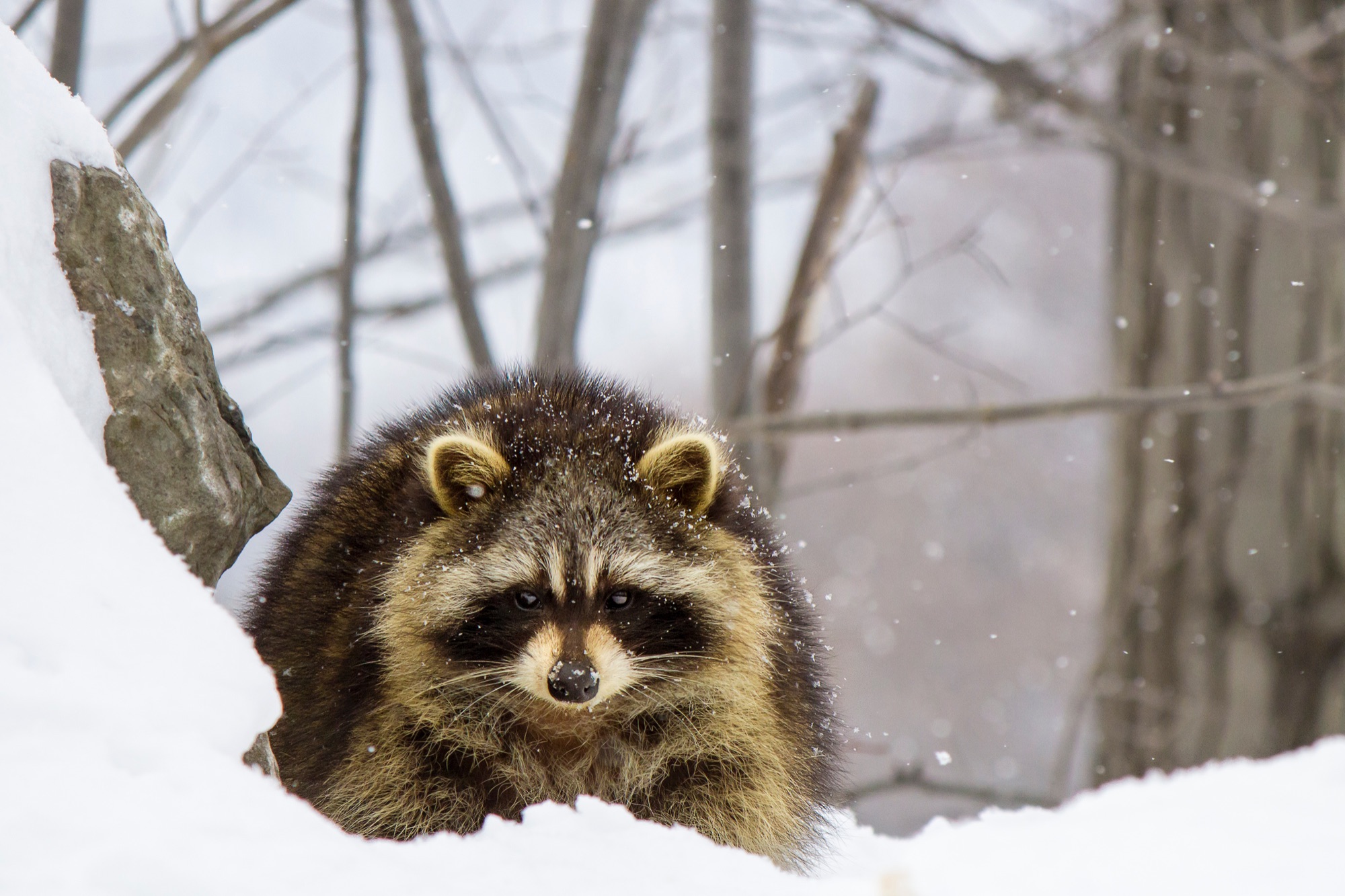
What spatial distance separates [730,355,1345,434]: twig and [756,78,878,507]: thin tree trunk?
50 cm

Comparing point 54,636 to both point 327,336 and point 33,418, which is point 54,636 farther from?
point 327,336

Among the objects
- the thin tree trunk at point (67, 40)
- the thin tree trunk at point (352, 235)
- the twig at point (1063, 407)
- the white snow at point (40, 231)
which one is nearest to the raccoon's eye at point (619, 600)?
the white snow at point (40, 231)

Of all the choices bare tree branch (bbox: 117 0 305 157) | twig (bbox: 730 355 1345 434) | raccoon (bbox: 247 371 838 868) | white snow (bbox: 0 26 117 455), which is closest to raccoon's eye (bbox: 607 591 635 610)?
raccoon (bbox: 247 371 838 868)

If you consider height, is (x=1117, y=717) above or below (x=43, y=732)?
below

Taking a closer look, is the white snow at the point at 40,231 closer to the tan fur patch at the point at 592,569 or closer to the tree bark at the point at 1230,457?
the tan fur patch at the point at 592,569

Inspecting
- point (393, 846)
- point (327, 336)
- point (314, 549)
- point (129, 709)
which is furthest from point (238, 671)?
point (327, 336)

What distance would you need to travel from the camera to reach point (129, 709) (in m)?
1.50

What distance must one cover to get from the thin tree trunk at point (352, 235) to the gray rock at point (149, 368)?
2.24 meters

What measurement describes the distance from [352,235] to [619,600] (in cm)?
255

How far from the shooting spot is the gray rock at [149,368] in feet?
6.99

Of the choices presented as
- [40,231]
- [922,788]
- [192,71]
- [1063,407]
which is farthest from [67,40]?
[922,788]

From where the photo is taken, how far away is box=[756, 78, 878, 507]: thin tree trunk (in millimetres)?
4887

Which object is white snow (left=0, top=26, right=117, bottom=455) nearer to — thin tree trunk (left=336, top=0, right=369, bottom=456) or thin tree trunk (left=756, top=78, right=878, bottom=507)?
thin tree trunk (left=336, top=0, right=369, bottom=456)

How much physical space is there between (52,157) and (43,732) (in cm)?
115
